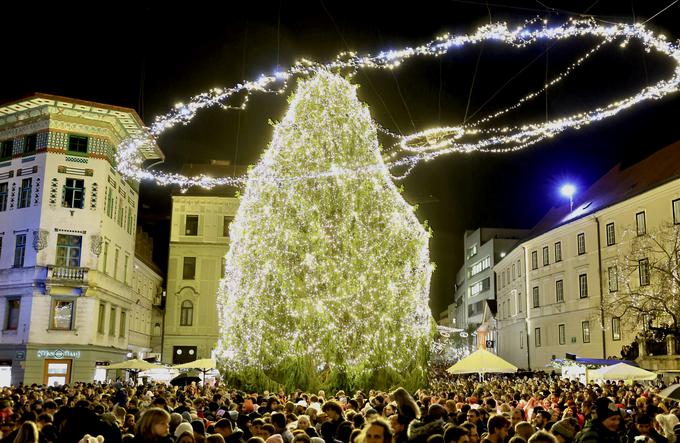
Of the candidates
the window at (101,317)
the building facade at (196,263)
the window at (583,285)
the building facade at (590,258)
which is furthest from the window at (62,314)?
the window at (583,285)

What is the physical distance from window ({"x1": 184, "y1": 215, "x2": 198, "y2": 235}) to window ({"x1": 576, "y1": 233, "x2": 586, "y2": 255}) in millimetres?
28136

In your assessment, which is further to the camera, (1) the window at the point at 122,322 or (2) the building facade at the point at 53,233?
(1) the window at the point at 122,322

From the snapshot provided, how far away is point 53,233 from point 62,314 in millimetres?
4283

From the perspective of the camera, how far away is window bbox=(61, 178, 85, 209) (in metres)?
37.8

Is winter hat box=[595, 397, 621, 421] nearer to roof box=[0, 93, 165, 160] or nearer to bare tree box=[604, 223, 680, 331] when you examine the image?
bare tree box=[604, 223, 680, 331]

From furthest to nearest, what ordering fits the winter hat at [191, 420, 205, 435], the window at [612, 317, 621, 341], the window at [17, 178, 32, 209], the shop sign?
the window at [612, 317, 621, 341]
the window at [17, 178, 32, 209]
the shop sign
the winter hat at [191, 420, 205, 435]

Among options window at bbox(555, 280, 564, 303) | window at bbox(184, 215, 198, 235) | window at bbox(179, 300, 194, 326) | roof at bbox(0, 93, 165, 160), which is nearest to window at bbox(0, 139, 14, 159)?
roof at bbox(0, 93, 165, 160)

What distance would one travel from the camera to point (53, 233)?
122 ft

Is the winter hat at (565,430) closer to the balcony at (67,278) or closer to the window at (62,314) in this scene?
the balcony at (67,278)

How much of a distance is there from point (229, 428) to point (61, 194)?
103 ft

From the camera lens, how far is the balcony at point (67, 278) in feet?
121

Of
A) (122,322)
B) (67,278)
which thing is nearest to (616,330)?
(122,322)

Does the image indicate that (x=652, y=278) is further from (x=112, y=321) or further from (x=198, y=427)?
(x=198, y=427)

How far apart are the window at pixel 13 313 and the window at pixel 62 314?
1.80 m
